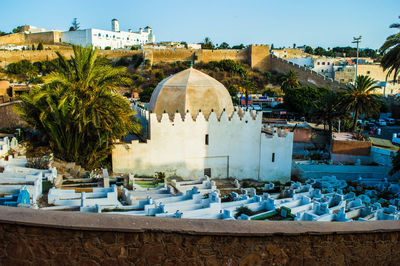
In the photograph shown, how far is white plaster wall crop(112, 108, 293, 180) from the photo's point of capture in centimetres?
1355

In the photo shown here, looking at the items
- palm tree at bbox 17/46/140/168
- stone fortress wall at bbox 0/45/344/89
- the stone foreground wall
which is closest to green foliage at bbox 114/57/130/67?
stone fortress wall at bbox 0/45/344/89

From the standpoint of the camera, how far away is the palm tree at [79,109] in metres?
11.1

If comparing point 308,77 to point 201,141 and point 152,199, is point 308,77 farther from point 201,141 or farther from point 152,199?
point 152,199

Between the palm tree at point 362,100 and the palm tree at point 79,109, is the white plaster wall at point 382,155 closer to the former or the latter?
the palm tree at point 362,100

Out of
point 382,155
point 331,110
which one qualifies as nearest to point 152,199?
point 382,155

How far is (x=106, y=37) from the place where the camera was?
62562mm

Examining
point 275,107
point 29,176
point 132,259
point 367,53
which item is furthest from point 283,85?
point 367,53

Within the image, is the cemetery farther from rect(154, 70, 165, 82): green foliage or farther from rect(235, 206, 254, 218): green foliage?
rect(154, 70, 165, 82): green foliage

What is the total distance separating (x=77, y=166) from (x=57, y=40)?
57.1m

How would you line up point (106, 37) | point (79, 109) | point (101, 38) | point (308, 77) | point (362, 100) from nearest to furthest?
point (79, 109) → point (362, 100) → point (308, 77) → point (101, 38) → point (106, 37)

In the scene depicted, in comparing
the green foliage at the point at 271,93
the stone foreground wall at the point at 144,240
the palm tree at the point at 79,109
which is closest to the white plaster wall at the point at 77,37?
the green foliage at the point at 271,93

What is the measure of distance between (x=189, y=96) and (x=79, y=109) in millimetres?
4880

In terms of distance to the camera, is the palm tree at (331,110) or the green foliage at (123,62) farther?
the green foliage at (123,62)

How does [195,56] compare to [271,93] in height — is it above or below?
above
